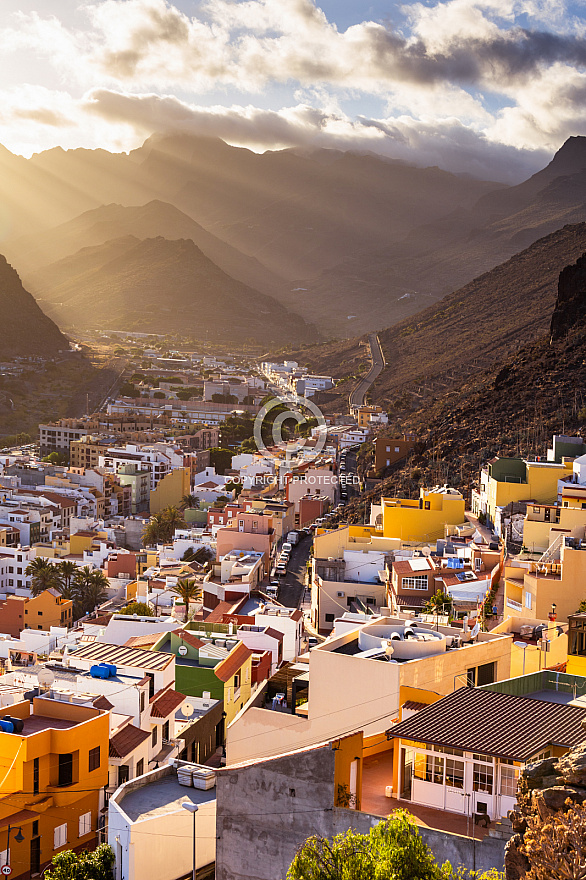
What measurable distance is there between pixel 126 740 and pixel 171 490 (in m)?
29.6

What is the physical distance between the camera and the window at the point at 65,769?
346 inches

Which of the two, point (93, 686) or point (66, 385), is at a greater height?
point (66, 385)

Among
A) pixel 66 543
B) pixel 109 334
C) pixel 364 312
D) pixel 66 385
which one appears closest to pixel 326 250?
pixel 364 312

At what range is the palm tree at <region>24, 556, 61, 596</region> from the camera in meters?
26.0

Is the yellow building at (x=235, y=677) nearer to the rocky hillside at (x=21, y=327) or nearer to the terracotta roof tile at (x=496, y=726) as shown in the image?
the terracotta roof tile at (x=496, y=726)

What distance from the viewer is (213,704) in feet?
40.8

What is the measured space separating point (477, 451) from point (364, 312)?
105 metres

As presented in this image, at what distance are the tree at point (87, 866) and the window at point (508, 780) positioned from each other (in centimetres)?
340

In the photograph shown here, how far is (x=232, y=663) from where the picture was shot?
1339 centimetres

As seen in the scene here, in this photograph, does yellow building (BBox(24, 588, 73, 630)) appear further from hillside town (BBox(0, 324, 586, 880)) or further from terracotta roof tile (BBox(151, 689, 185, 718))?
terracotta roof tile (BBox(151, 689, 185, 718))

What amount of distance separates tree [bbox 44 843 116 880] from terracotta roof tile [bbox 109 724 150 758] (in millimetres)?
2102

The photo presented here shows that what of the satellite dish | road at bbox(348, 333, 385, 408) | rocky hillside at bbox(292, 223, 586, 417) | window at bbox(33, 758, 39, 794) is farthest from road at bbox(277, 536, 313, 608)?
road at bbox(348, 333, 385, 408)

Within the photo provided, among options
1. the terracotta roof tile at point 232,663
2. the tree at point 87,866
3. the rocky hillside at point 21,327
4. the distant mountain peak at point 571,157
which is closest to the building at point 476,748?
the tree at point 87,866

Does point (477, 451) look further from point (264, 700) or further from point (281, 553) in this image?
point (264, 700)
